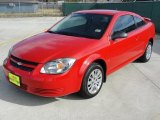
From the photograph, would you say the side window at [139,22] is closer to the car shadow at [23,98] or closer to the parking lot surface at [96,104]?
the parking lot surface at [96,104]

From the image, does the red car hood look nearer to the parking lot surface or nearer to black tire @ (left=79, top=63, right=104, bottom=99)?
black tire @ (left=79, top=63, right=104, bottom=99)

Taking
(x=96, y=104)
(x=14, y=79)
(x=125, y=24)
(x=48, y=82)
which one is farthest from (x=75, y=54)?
(x=125, y=24)

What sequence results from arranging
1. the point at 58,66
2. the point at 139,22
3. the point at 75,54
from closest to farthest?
the point at 58,66 → the point at 75,54 → the point at 139,22

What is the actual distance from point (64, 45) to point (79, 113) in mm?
1286

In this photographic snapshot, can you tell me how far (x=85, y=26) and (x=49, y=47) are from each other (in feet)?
3.62

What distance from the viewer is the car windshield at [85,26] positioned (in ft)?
17.3

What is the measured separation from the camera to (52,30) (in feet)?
19.3

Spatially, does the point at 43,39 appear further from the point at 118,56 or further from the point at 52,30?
the point at 118,56

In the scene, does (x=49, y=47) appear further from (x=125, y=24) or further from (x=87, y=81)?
(x=125, y=24)

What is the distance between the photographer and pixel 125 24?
593cm

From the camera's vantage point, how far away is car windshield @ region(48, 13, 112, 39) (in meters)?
5.28

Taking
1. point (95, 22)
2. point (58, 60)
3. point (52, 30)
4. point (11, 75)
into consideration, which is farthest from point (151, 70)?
point (11, 75)

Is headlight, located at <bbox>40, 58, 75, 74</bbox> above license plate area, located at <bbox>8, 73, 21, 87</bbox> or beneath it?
above

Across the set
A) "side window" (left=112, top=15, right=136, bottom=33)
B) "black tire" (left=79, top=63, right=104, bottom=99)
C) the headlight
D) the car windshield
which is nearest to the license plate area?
the headlight
